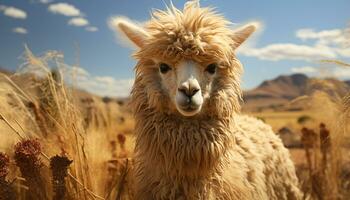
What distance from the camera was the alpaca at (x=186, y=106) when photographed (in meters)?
3.77

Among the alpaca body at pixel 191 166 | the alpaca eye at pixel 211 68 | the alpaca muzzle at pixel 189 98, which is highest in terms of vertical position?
the alpaca eye at pixel 211 68

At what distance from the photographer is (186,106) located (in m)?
Result: 3.54

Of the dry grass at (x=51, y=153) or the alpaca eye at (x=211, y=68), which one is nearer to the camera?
the dry grass at (x=51, y=153)

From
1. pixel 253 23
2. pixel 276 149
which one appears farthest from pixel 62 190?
pixel 276 149

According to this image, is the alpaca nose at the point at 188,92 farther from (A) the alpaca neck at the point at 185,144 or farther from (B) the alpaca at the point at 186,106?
(A) the alpaca neck at the point at 185,144

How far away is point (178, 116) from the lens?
3.85 metres

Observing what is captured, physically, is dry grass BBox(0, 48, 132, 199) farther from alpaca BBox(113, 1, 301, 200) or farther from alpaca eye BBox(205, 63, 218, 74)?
alpaca eye BBox(205, 63, 218, 74)

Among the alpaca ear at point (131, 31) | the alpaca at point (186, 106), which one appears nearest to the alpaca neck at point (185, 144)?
the alpaca at point (186, 106)

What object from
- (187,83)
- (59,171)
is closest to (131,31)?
(187,83)

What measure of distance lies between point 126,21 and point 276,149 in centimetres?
232

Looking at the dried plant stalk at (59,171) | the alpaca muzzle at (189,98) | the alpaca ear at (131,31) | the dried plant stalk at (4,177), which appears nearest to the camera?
the dried plant stalk at (4,177)

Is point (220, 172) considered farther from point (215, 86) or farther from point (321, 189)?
point (321, 189)

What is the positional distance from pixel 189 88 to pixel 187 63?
0.28 meters

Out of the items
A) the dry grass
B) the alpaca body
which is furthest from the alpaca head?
the dry grass
